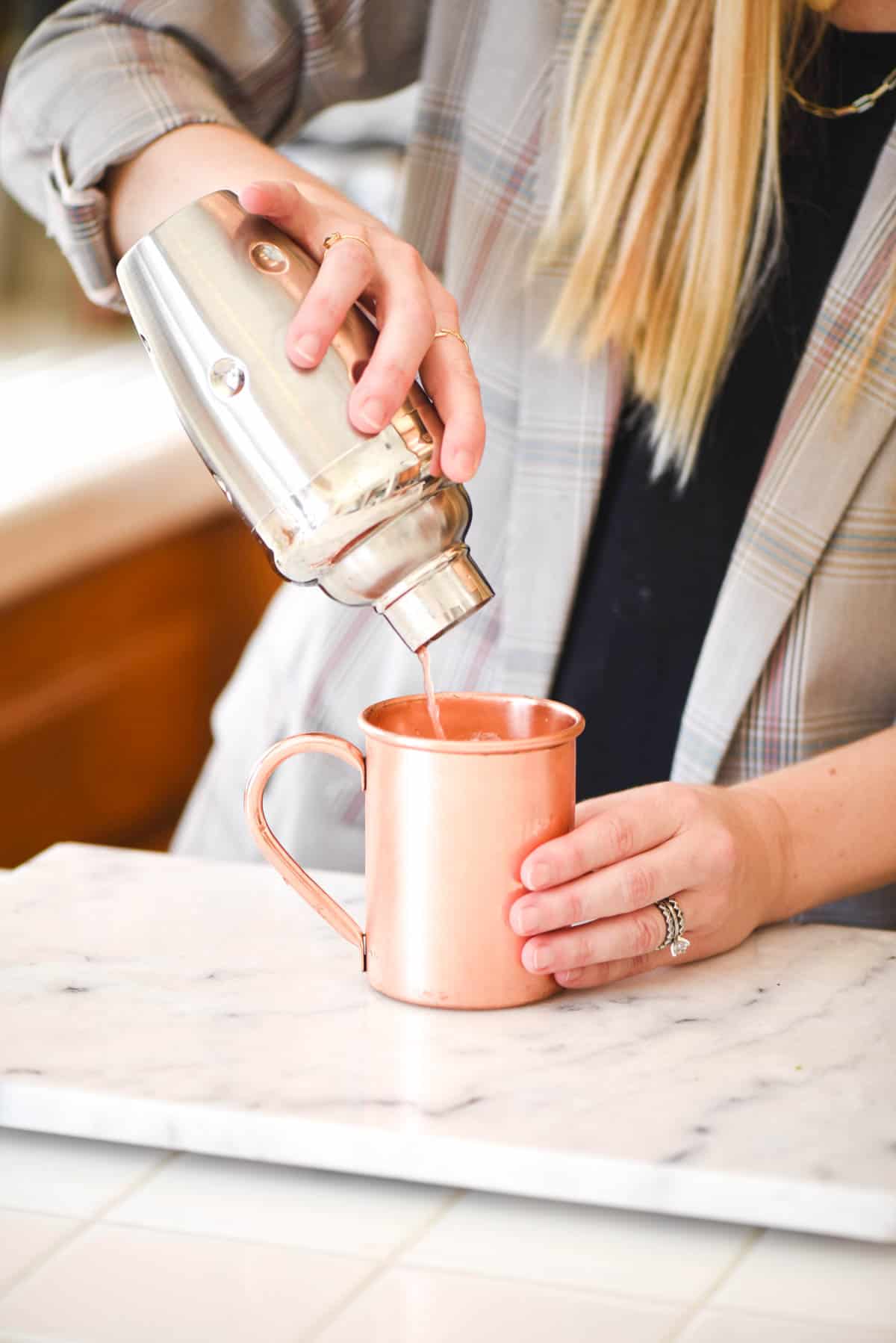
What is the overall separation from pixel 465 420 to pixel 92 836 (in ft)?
6.57

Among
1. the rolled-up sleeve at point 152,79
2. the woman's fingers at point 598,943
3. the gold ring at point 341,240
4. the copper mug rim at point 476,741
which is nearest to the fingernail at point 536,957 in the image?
the woman's fingers at point 598,943

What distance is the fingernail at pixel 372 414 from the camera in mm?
664

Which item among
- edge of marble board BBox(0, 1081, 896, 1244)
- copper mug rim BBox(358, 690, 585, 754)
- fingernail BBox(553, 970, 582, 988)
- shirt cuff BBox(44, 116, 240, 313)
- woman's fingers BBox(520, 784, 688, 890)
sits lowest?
edge of marble board BBox(0, 1081, 896, 1244)

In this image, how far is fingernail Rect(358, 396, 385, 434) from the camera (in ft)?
2.18

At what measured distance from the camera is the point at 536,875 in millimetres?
716

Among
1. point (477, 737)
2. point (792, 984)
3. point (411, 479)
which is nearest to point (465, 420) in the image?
point (411, 479)

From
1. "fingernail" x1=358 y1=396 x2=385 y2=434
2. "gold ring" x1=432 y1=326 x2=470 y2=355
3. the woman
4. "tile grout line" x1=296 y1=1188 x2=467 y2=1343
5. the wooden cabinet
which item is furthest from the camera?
the wooden cabinet

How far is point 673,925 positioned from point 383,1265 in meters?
0.27

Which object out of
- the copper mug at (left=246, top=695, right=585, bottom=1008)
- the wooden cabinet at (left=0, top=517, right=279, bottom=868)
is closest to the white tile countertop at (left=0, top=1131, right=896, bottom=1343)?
the copper mug at (left=246, top=695, right=585, bottom=1008)

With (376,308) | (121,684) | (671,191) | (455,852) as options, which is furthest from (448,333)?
(121,684)

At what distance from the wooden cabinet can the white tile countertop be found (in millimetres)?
1680

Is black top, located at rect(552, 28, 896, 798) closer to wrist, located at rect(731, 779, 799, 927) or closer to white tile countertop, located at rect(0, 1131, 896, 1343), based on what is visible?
wrist, located at rect(731, 779, 799, 927)

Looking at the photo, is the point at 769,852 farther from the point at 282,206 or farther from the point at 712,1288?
the point at 282,206

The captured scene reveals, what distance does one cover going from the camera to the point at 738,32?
981 mm
